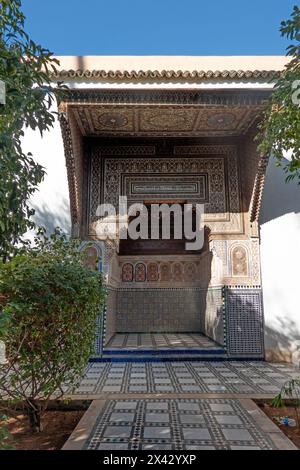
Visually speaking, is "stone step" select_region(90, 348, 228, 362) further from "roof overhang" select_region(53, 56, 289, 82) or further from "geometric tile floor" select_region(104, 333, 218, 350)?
"roof overhang" select_region(53, 56, 289, 82)

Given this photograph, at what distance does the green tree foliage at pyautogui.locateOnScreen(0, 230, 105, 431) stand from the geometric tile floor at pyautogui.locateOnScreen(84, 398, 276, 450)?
0.48 m

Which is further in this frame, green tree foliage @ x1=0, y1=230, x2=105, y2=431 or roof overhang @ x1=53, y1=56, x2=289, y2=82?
roof overhang @ x1=53, y1=56, x2=289, y2=82

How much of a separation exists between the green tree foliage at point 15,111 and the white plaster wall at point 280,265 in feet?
13.2

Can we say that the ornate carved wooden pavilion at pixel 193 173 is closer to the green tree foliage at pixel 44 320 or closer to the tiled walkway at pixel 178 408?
the tiled walkway at pixel 178 408

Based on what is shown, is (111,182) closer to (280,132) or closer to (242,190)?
(242,190)

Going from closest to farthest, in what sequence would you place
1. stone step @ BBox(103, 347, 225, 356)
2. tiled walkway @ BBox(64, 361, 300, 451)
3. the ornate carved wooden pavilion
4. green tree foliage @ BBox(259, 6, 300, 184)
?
green tree foliage @ BBox(259, 6, 300, 184), tiled walkway @ BBox(64, 361, 300, 451), the ornate carved wooden pavilion, stone step @ BBox(103, 347, 225, 356)

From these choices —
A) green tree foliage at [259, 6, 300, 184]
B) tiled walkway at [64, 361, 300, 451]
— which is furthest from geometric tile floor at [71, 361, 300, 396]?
green tree foliage at [259, 6, 300, 184]

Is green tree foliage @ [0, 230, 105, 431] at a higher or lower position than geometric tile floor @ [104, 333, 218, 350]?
higher

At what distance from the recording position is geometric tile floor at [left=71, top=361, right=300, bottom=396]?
3270mm

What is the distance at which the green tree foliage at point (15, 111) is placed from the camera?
4.90 feet

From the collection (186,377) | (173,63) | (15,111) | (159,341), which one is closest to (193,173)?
(173,63)

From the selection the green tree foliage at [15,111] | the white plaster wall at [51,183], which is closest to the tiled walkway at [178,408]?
the green tree foliage at [15,111]

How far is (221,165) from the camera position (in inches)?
214
